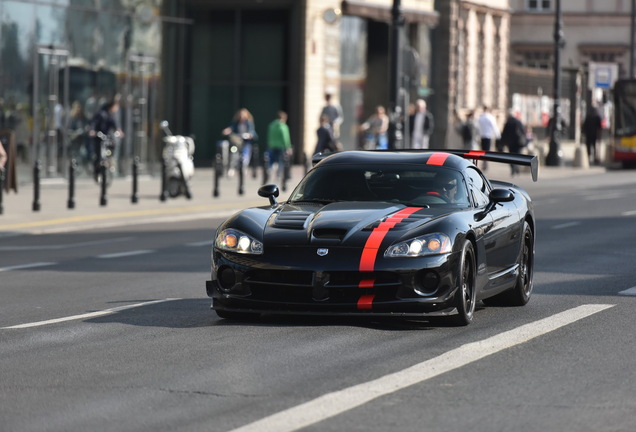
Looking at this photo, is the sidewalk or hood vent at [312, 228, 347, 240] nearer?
hood vent at [312, 228, 347, 240]

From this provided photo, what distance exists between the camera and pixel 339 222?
11.0 m

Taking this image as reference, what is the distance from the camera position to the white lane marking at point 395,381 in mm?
7293

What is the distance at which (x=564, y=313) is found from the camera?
1199 centimetres

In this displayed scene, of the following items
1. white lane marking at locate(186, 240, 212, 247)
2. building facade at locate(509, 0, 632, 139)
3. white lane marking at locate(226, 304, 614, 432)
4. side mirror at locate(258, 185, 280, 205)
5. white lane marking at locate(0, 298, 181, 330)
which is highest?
building facade at locate(509, 0, 632, 139)

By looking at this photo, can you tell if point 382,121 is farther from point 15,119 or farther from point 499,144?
point 15,119

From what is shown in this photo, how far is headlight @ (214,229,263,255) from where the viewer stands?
1088 cm

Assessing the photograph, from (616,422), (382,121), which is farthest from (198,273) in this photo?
(382,121)

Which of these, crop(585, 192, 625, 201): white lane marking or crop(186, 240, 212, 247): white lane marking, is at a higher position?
crop(585, 192, 625, 201): white lane marking

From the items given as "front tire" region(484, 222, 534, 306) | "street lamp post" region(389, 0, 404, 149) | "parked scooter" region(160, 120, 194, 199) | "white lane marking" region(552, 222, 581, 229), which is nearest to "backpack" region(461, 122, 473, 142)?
"street lamp post" region(389, 0, 404, 149)

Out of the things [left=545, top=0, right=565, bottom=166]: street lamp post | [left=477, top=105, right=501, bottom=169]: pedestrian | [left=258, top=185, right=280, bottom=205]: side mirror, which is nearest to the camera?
[left=258, top=185, right=280, bottom=205]: side mirror

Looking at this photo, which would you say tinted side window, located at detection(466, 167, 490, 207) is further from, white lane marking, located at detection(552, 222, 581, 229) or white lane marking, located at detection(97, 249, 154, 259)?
white lane marking, located at detection(552, 222, 581, 229)

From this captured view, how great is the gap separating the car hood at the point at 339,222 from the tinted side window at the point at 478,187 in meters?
0.72

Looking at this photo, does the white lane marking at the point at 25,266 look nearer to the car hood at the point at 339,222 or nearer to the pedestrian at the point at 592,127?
the car hood at the point at 339,222

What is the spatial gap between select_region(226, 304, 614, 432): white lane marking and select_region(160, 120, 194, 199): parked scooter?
714 inches
